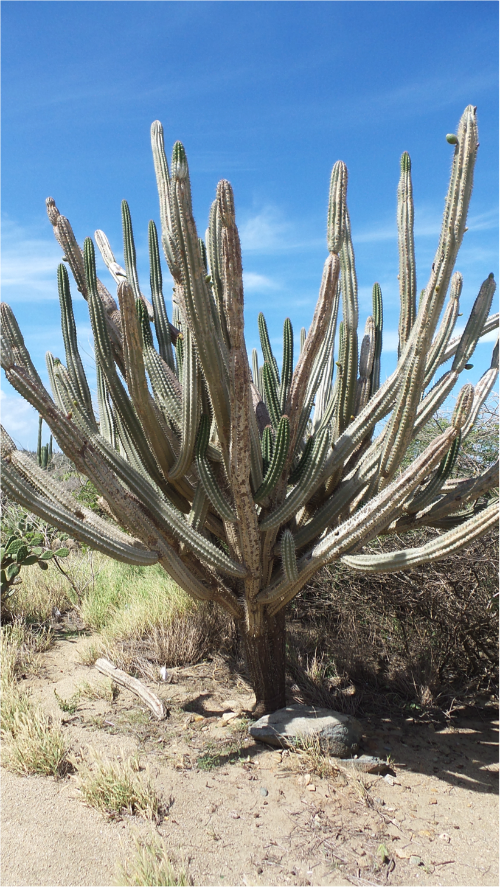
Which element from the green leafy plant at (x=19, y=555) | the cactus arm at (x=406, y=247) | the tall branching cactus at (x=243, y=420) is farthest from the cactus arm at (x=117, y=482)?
the green leafy plant at (x=19, y=555)

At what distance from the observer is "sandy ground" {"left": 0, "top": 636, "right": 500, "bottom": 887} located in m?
2.81

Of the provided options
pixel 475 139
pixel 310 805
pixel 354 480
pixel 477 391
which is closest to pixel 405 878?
pixel 310 805

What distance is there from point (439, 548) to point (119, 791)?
82.5 inches

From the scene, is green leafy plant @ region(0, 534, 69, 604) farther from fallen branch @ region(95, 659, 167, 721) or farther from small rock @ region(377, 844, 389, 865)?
small rock @ region(377, 844, 389, 865)

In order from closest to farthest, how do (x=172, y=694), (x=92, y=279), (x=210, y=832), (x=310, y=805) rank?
(x=210, y=832), (x=310, y=805), (x=92, y=279), (x=172, y=694)

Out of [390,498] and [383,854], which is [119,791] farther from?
[390,498]

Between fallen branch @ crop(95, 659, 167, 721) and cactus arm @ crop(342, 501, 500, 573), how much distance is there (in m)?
1.88

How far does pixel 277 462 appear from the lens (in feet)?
10.8

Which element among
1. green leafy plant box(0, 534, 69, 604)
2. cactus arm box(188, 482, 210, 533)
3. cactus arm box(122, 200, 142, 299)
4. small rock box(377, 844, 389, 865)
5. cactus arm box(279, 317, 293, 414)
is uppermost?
cactus arm box(122, 200, 142, 299)

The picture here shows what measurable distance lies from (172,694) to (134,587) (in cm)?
205

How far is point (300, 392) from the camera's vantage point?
3465mm

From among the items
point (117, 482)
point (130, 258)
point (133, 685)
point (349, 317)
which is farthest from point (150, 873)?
point (130, 258)

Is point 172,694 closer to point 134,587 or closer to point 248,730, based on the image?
point 248,730

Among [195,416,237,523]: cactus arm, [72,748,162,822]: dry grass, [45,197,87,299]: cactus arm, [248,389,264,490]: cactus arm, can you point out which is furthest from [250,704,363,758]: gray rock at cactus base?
[45,197,87,299]: cactus arm
